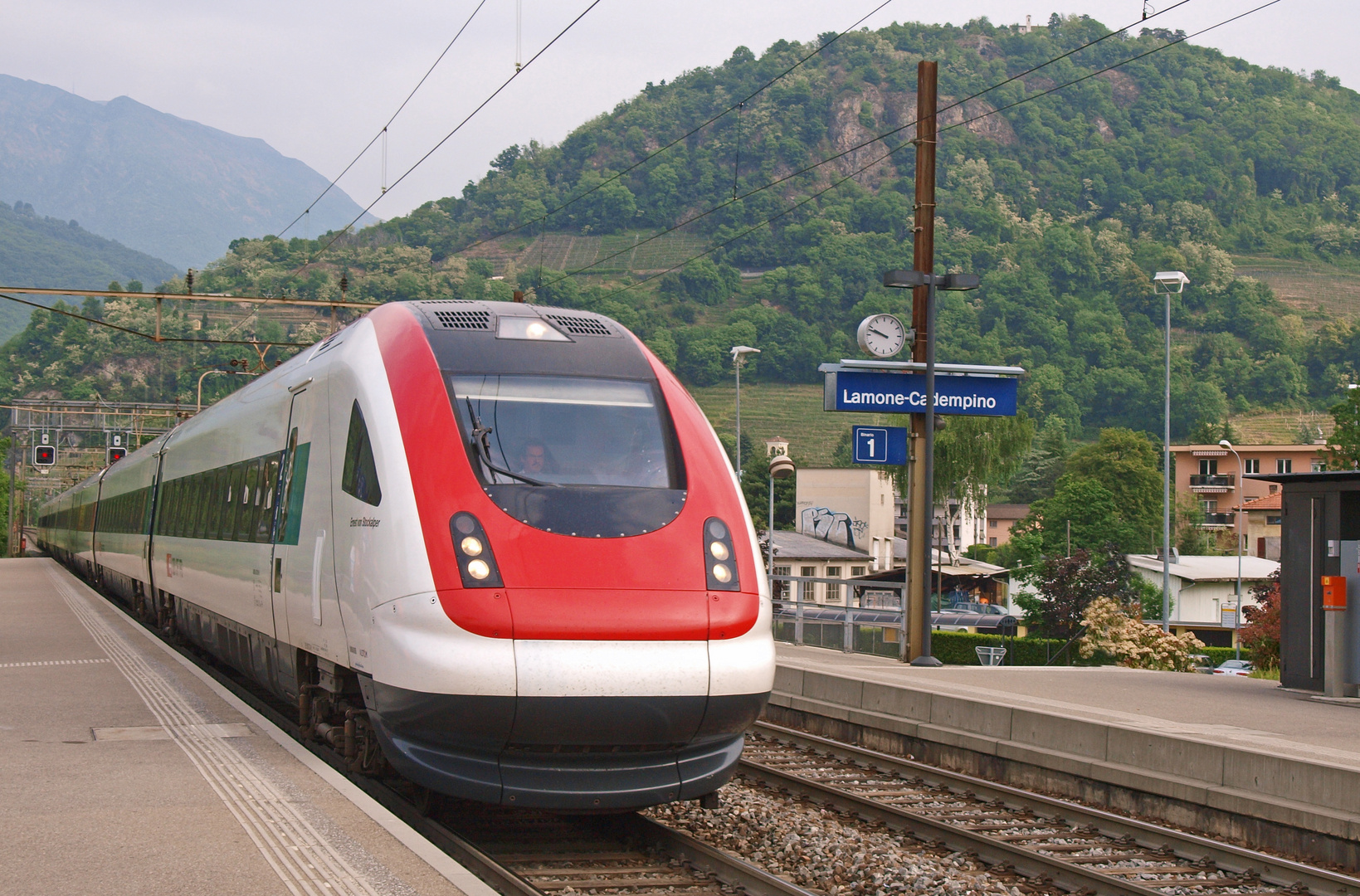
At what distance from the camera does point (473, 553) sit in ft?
23.1

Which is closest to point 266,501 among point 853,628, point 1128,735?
point 1128,735

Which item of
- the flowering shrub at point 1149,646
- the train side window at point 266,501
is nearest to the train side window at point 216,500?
the train side window at point 266,501

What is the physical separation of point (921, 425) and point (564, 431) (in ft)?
36.4

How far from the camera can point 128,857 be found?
5918 millimetres

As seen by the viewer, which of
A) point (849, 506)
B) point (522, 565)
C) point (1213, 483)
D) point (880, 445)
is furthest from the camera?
point (1213, 483)

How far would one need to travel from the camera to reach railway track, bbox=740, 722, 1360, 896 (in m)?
7.45

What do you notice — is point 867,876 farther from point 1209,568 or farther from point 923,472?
point 1209,568

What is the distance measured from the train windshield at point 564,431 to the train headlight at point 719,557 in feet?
1.23

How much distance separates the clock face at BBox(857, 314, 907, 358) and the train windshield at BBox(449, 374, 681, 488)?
1128cm

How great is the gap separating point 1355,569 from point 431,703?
32.1 feet

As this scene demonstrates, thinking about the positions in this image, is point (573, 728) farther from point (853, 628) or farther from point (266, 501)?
point (853, 628)

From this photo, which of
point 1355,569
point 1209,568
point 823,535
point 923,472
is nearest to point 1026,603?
point 1209,568

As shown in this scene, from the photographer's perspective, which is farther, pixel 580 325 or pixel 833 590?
pixel 833 590

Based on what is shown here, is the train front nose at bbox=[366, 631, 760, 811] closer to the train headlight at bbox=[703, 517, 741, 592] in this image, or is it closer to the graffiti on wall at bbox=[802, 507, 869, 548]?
the train headlight at bbox=[703, 517, 741, 592]
